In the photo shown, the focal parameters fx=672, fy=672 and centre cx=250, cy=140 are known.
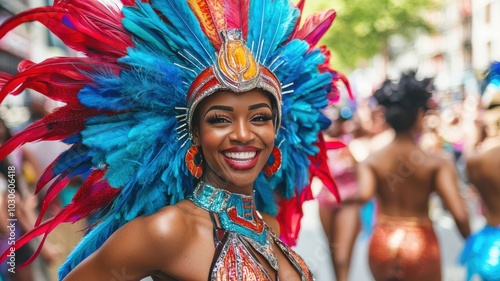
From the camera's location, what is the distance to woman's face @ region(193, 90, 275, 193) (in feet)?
7.41

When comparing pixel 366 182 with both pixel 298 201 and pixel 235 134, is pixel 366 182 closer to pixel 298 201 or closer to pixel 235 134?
pixel 298 201

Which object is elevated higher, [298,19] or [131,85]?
[298,19]

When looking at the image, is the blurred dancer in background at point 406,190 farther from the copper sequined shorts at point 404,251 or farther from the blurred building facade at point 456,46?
the blurred building facade at point 456,46

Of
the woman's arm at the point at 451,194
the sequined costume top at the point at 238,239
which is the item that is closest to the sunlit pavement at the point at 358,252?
the woman's arm at the point at 451,194

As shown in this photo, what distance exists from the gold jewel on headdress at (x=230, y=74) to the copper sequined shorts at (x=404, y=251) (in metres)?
3.09

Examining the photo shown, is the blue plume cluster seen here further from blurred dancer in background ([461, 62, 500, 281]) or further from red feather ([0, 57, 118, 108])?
blurred dancer in background ([461, 62, 500, 281])

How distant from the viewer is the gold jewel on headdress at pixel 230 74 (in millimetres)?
2244

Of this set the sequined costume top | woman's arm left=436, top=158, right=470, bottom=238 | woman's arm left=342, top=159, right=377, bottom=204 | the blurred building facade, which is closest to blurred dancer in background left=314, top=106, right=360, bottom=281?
woman's arm left=342, top=159, right=377, bottom=204

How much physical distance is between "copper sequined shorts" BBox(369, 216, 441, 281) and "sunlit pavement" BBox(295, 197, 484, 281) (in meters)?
1.05

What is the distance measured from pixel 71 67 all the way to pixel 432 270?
3601 mm

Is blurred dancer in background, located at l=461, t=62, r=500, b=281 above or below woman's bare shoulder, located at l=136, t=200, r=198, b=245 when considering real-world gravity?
below

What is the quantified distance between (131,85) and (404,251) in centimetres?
336

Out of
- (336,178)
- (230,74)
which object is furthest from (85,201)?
(336,178)

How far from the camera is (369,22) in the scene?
2169 centimetres
